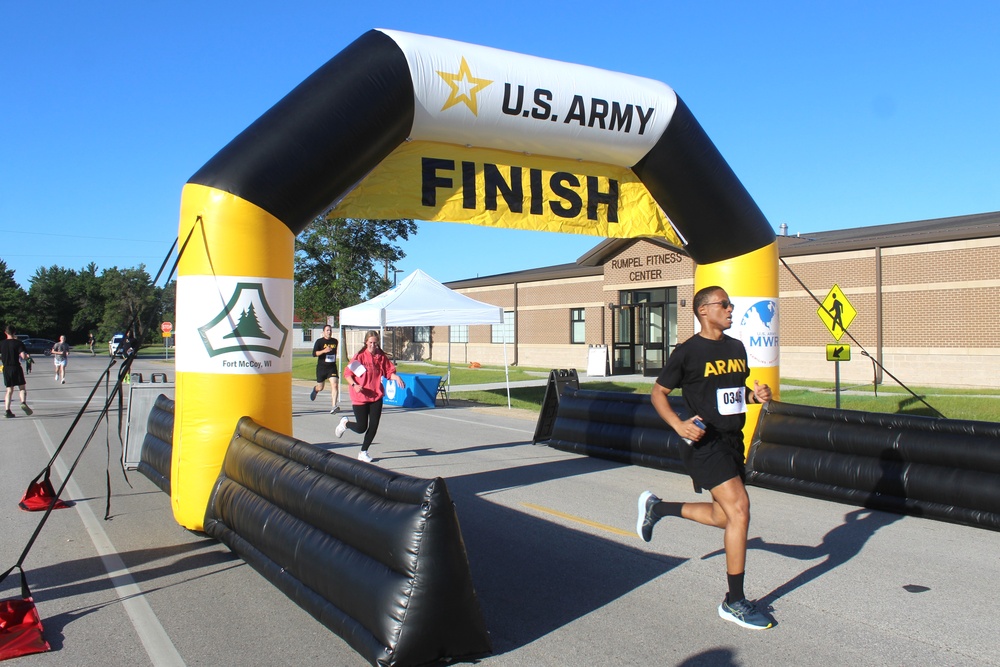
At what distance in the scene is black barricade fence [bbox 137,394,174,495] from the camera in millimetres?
7965

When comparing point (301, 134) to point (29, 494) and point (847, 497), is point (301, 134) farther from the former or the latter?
point (847, 497)

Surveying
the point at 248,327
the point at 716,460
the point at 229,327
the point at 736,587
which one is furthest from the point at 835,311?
the point at 229,327

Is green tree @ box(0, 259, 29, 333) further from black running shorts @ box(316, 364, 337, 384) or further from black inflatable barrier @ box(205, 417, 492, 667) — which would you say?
black inflatable barrier @ box(205, 417, 492, 667)

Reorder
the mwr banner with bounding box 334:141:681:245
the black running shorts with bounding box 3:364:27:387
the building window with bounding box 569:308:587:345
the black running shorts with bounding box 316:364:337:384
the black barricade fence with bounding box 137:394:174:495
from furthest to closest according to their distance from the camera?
the building window with bounding box 569:308:587:345 → the black running shorts with bounding box 316:364:337:384 → the black running shorts with bounding box 3:364:27:387 → the black barricade fence with bounding box 137:394:174:495 → the mwr banner with bounding box 334:141:681:245

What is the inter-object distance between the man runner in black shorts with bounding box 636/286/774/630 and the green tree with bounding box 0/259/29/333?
90525mm

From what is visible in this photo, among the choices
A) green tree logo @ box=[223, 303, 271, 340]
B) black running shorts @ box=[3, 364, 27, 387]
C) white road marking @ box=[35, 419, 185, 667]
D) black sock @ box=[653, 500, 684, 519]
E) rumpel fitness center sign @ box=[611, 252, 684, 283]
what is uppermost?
rumpel fitness center sign @ box=[611, 252, 684, 283]

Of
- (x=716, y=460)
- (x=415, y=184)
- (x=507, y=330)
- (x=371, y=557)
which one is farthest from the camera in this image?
(x=507, y=330)

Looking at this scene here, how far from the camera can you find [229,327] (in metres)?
6.19

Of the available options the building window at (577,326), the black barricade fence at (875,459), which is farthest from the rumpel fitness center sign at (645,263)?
the black barricade fence at (875,459)

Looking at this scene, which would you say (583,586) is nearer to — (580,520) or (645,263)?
(580,520)

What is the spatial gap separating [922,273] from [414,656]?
22.5 metres

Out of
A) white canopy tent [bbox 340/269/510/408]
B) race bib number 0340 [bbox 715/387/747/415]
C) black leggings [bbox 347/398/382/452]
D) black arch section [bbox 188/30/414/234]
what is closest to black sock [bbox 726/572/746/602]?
race bib number 0340 [bbox 715/387/747/415]

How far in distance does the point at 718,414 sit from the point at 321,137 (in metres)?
3.96

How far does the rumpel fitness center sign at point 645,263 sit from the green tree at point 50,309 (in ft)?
252
